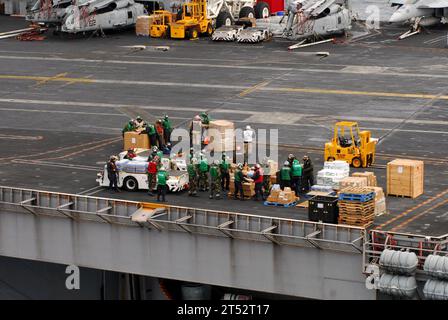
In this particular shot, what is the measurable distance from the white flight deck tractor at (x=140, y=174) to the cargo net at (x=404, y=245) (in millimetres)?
12373

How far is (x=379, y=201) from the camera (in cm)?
5869

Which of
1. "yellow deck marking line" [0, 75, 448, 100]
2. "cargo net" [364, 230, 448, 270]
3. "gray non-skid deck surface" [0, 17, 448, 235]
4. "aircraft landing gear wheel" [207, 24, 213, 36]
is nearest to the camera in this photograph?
"cargo net" [364, 230, 448, 270]

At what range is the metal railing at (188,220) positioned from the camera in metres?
53.9

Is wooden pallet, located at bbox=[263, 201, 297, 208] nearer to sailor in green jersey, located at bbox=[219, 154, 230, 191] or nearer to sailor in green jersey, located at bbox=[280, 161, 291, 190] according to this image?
sailor in green jersey, located at bbox=[280, 161, 291, 190]

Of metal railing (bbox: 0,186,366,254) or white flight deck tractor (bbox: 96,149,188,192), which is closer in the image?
metal railing (bbox: 0,186,366,254)

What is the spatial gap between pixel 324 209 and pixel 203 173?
8.42 meters

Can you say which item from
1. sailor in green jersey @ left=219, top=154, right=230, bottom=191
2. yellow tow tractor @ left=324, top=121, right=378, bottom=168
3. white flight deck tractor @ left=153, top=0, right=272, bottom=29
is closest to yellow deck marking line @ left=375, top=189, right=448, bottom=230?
yellow tow tractor @ left=324, top=121, right=378, bottom=168

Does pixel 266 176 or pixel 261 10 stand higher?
pixel 261 10

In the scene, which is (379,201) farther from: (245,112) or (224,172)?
(245,112)

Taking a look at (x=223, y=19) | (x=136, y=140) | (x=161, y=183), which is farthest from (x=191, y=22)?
(x=161, y=183)

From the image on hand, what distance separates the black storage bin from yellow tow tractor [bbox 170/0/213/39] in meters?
54.7

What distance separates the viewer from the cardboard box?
70125mm

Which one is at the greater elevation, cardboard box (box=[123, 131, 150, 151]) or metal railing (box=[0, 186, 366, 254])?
cardboard box (box=[123, 131, 150, 151])
